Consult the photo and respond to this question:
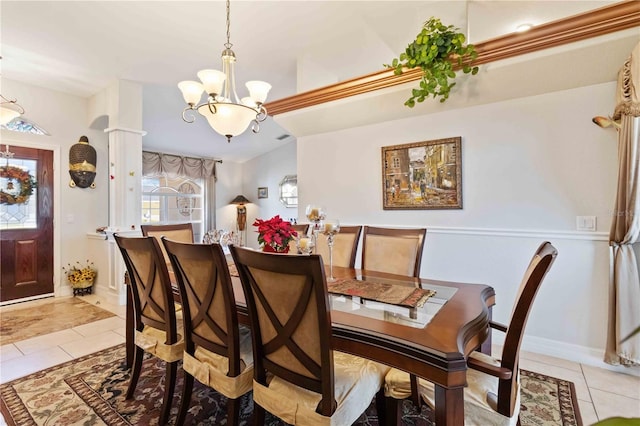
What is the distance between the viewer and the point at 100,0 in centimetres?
264

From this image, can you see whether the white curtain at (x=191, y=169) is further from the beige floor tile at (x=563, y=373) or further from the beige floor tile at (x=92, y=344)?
the beige floor tile at (x=563, y=373)

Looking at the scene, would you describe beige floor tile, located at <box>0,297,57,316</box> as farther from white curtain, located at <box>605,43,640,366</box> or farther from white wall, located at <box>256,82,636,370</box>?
white curtain, located at <box>605,43,640,366</box>

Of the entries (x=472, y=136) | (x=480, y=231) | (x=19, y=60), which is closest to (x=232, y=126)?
(x=472, y=136)

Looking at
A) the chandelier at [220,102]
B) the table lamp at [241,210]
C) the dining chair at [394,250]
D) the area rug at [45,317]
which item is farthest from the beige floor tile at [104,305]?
the table lamp at [241,210]

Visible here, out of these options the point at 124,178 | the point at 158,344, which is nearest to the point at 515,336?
the point at 158,344

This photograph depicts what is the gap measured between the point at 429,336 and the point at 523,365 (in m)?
1.86

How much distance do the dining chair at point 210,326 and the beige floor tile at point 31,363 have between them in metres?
1.64

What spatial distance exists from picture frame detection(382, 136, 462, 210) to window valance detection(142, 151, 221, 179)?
4.82m

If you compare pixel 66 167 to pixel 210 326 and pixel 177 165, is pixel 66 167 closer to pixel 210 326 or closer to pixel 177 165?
pixel 177 165

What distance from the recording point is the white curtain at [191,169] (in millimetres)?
6105

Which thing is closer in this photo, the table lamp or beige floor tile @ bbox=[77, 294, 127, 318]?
beige floor tile @ bbox=[77, 294, 127, 318]

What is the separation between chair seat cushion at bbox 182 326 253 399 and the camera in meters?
1.44

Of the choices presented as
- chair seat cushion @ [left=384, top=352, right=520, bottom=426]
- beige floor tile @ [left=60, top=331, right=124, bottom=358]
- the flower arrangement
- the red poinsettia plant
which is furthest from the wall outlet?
the flower arrangement

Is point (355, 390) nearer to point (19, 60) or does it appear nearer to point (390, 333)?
point (390, 333)
